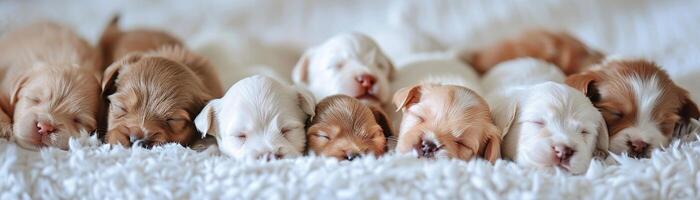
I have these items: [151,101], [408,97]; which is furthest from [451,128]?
[151,101]

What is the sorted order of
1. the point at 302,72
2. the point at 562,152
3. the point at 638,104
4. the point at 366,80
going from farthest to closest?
the point at 302,72 → the point at 366,80 → the point at 638,104 → the point at 562,152

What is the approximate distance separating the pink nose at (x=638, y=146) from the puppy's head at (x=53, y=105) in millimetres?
1356

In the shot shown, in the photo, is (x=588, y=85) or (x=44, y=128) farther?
(x=588, y=85)

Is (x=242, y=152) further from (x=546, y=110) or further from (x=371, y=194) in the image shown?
(x=546, y=110)

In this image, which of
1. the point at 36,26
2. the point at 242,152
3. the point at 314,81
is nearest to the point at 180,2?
the point at 36,26

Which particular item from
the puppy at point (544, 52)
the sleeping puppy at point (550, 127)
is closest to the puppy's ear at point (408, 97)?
the sleeping puppy at point (550, 127)

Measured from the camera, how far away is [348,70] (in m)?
2.29

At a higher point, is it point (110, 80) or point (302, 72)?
point (110, 80)

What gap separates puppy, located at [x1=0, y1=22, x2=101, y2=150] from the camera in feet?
5.88

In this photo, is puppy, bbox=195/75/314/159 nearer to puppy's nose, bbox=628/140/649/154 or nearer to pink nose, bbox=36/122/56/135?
pink nose, bbox=36/122/56/135

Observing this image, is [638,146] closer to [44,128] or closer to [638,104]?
[638,104]

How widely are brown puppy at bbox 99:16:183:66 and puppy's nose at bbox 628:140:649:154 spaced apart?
1.45 m

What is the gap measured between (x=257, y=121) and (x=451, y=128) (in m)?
0.46

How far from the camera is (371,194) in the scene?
154 centimetres
